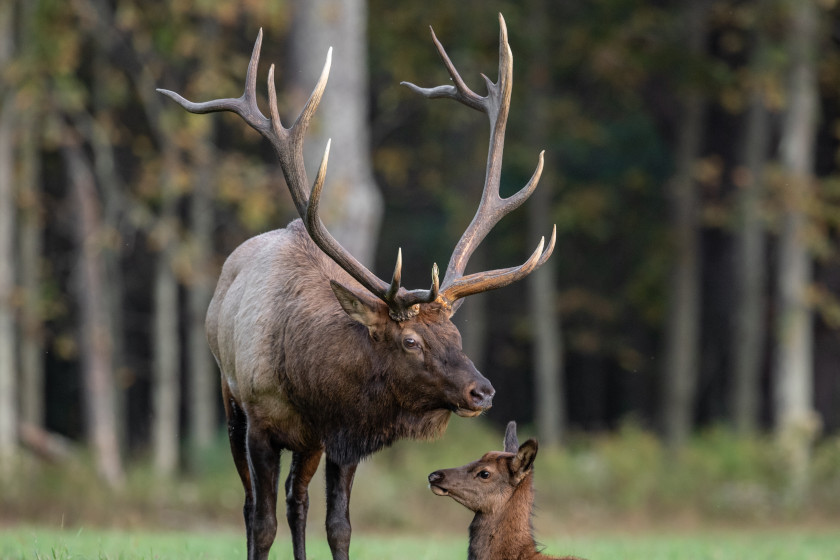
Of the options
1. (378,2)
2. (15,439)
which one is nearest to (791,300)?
(378,2)

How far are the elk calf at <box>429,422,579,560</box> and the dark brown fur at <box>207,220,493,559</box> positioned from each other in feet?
0.97

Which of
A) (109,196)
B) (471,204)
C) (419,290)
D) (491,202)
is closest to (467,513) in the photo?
(109,196)

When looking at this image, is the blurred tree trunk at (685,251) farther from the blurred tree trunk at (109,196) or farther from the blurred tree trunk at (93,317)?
the blurred tree trunk at (109,196)

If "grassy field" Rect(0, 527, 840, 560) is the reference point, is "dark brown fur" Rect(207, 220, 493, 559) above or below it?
above

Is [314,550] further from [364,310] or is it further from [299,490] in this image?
[364,310]

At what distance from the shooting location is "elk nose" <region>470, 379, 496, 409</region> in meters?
5.55

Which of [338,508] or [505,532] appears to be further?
[338,508]

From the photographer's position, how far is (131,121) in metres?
20.1

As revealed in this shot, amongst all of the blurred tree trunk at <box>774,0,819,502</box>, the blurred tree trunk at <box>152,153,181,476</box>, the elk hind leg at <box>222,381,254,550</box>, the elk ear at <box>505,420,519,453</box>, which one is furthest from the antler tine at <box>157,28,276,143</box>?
the blurred tree trunk at <box>774,0,819,502</box>

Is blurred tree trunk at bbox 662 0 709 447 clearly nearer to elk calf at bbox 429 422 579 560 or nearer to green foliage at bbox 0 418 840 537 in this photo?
green foliage at bbox 0 418 840 537

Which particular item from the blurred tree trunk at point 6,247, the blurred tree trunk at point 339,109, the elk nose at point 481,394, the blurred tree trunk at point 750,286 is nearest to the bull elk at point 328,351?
the elk nose at point 481,394

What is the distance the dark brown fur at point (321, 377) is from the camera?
584cm

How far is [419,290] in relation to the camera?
5844mm

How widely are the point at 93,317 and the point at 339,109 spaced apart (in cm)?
522
